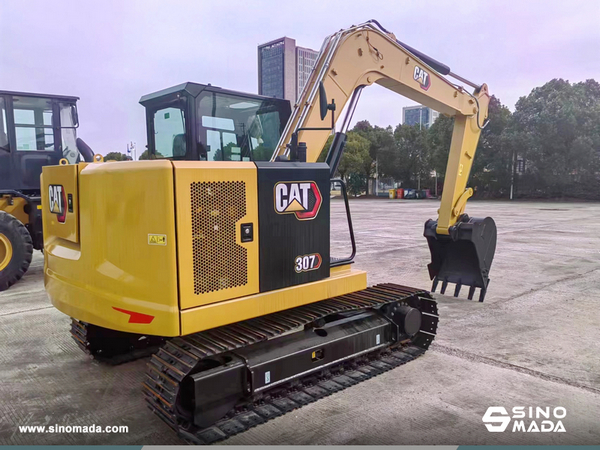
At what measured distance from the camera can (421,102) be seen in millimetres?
6473

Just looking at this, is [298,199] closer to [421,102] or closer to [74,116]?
[421,102]

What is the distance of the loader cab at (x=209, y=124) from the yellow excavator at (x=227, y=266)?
0.01 meters

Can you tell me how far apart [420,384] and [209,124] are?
2835 mm

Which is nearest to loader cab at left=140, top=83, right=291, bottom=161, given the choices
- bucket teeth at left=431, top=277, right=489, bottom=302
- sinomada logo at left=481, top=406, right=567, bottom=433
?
sinomada logo at left=481, top=406, right=567, bottom=433

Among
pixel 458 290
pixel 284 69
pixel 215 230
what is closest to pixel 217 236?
pixel 215 230

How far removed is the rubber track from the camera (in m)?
3.16

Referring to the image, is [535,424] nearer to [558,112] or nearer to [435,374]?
[435,374]

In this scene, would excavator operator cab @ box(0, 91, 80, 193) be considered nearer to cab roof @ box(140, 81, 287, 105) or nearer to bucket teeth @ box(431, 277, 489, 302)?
cab roof @ box(140, 81, 287, 105)

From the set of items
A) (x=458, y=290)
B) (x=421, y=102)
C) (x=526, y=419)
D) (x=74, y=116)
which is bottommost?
(x=526, y=419)

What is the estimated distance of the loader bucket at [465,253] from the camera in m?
6.68

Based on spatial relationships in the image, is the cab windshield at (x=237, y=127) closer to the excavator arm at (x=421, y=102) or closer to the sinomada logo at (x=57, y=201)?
the excavator arm at (x=421, y=102)


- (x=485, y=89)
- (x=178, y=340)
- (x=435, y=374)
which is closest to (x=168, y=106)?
(x=178, y=340)

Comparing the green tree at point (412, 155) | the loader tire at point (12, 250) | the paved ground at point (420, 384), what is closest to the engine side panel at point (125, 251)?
the paved ground at point (420, 384)

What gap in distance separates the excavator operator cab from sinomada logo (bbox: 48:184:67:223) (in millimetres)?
5351
